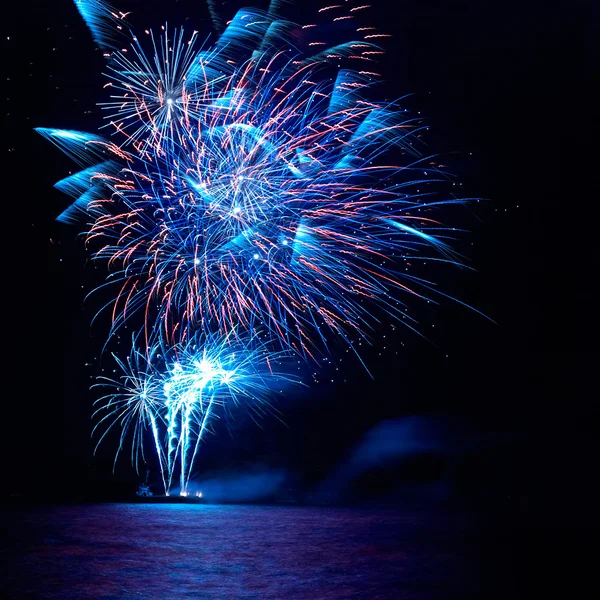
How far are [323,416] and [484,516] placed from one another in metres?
10.9

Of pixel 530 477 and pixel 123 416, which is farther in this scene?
pixel 123 416

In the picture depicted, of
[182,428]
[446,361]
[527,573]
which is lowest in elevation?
[527,573]

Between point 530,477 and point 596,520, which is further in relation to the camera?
point 530,477

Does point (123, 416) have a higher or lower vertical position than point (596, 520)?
higher

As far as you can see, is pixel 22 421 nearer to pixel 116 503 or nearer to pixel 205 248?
pixel 116 503

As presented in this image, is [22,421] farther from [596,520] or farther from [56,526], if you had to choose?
[596,520]

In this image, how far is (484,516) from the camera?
11766 millimetres

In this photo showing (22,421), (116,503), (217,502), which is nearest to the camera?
(116,503)

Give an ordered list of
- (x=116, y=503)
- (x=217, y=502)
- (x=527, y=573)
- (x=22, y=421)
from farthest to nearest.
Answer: (x=22, y=421) → (x=217, y=502) → (x=116, y=503) → (x=527, y=573)

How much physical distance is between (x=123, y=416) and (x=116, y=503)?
2607 millimetres

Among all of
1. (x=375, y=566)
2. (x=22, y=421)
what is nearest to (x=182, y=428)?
(x=22, y=421)

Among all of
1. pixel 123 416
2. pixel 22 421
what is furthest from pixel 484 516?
pixel 22 421

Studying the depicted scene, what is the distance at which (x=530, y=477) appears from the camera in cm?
1562

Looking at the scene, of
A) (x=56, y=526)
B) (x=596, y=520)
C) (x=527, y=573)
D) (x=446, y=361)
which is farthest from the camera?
(x=446, y=361)
